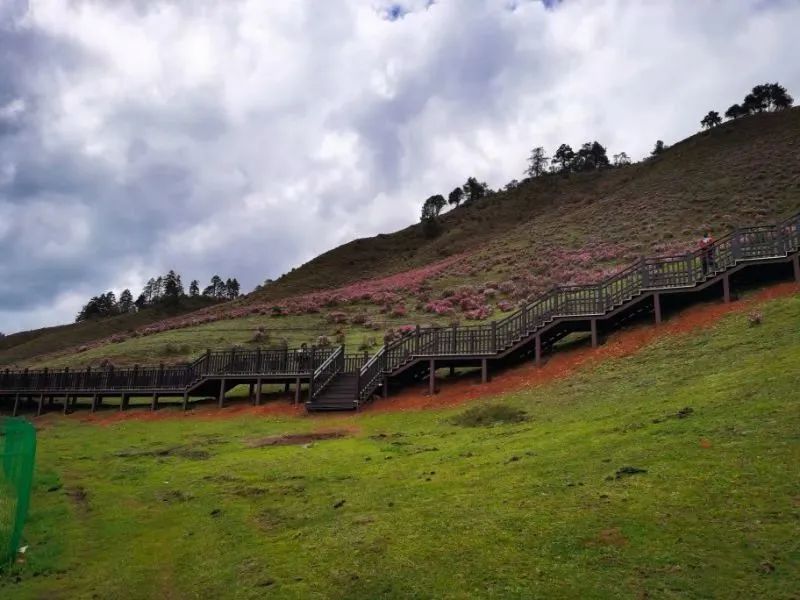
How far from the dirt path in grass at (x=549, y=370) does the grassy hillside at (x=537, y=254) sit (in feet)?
37.4

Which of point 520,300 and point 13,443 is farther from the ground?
point 520,300

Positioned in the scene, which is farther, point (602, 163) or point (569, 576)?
point (602, 163)

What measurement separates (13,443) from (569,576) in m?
11.6

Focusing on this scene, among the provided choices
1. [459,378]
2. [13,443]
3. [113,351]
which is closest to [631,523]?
[13,443]

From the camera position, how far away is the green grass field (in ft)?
26.8

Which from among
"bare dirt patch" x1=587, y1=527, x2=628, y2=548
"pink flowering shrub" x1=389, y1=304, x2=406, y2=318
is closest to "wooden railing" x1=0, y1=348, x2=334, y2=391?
"pink flowering shrub" x1=389, y1=304, x2=406, y2=318

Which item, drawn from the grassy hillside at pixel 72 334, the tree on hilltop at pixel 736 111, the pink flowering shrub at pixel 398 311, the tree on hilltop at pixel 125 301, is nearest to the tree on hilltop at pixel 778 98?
the tree on hilltop at pixel 736 111

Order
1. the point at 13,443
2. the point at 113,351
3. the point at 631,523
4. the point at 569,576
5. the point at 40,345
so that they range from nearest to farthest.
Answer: the point at 569,576
the point at 631,523
the point at 13,443
the point at 113,351
the point at 40,345

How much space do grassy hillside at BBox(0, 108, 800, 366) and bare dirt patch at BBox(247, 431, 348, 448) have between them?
16.7 m

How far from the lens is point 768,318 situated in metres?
20.4

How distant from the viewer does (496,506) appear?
35.6 ft

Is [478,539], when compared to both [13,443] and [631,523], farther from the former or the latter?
[13,443]

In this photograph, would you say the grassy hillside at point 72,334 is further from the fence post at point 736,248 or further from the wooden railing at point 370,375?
the fence post at point 736,248

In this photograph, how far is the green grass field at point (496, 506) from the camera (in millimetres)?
8164
